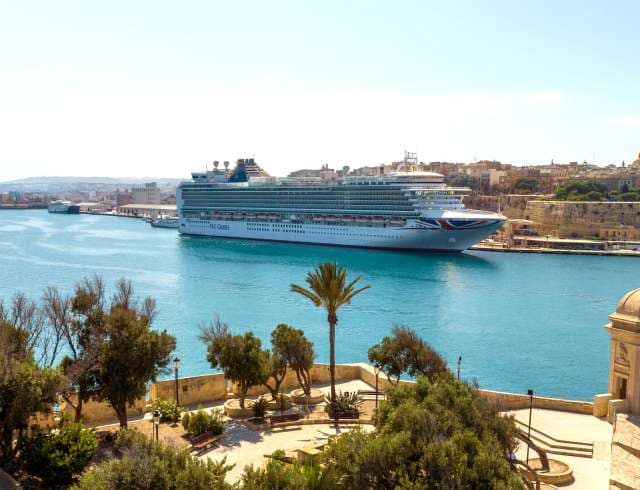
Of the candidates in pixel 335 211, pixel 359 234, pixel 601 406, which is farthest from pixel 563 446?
pixel 335 211

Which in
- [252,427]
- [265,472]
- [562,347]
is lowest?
[562,347]

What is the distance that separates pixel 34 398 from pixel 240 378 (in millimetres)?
4508

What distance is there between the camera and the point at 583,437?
10742 mm

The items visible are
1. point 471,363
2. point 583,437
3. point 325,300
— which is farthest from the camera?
point 471,363

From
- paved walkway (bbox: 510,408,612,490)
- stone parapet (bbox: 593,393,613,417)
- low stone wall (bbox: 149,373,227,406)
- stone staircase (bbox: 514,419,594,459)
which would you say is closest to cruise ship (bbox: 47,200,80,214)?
low stone wall (bbox: 149,373,227,406)

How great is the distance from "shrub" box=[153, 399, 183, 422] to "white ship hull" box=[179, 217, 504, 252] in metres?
39.1

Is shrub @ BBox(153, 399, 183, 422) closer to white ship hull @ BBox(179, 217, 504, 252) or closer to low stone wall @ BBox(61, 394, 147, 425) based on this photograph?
low stone wall @ BBox(61, 394, 147, 425)

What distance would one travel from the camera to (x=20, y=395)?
8703 mm

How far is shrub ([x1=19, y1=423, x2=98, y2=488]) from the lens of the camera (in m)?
8.36

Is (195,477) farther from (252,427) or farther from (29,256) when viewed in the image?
(29,256)

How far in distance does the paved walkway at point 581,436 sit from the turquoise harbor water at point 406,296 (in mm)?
6717

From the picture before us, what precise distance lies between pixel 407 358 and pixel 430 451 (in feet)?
21.2

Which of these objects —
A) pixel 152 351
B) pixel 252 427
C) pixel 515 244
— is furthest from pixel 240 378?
pixel 515 244

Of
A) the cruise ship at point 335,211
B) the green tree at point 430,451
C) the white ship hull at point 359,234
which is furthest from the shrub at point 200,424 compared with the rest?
the white ship hull at point 359,234
